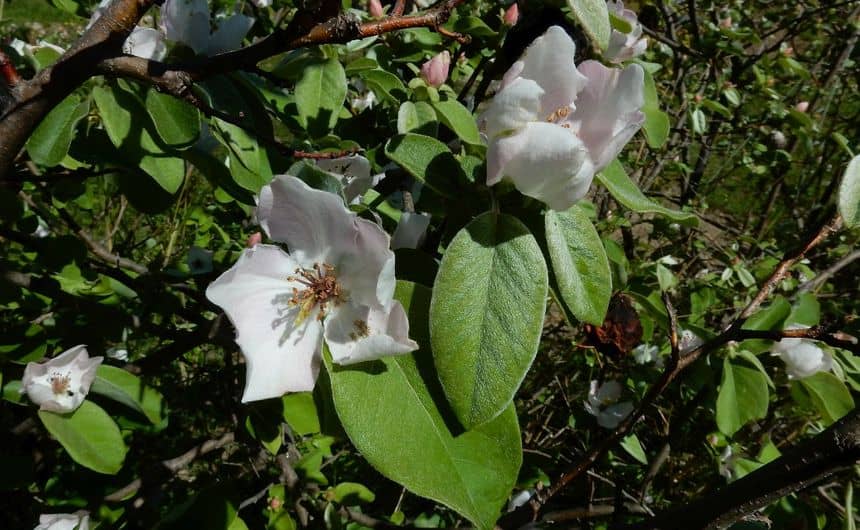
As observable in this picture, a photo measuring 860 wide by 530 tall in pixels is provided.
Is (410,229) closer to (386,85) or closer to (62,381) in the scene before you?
(386,85)

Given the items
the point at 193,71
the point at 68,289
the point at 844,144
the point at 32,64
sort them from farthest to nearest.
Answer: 1. the point at 844,144
2. the point at 68,289
3. the point at 32,64
4. the point at 193,71

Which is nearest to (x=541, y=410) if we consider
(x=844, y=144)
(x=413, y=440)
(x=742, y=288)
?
(x=742, y=288)

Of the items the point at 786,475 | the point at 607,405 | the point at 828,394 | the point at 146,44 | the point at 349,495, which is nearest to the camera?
the point at 786,475

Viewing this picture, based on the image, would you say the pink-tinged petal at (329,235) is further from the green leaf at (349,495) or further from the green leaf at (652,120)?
the green leaf at (349,495)

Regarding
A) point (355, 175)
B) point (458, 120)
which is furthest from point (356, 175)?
point (458, 120)

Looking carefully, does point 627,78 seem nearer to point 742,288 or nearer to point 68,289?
point 68,289
